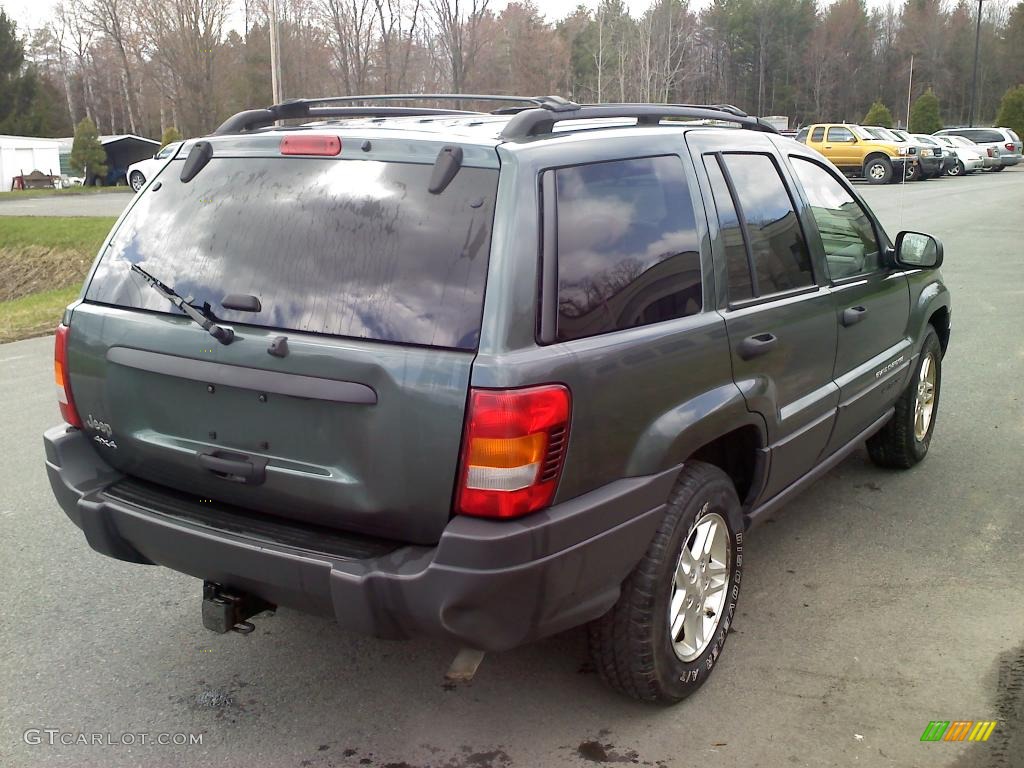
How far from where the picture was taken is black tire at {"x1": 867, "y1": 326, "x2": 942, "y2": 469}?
17.3 ft

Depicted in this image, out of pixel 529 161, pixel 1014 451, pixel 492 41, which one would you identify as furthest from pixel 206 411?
pixel 492 41

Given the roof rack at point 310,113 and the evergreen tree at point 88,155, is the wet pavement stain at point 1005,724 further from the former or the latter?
the evergreen tree at point 88,155

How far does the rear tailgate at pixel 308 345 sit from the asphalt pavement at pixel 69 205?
81.8 ft

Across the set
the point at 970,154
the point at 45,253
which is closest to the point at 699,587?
the point at 45,253

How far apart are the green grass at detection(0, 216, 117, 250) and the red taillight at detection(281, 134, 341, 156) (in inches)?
733

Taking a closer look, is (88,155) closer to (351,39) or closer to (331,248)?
(351,39)

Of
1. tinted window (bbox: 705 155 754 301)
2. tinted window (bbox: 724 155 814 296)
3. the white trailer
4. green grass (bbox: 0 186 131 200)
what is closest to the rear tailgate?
tinted window (bbox: 705 155 754 301)

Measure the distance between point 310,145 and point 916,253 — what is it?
3039 millimetres

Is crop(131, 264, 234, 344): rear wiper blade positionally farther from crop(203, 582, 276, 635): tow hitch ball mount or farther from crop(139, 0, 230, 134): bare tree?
crop(139, 0, 230, 134): bare tree

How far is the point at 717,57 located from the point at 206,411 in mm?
90580

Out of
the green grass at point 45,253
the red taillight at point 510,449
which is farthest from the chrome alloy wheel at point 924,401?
the green grass at point 45,253

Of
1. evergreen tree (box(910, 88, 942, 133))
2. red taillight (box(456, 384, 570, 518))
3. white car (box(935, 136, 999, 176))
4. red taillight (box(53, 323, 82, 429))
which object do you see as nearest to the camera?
red taillight (box(456, 384, 570, 518))

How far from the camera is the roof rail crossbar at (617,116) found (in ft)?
9.71

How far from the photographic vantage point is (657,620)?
305 centimetres
